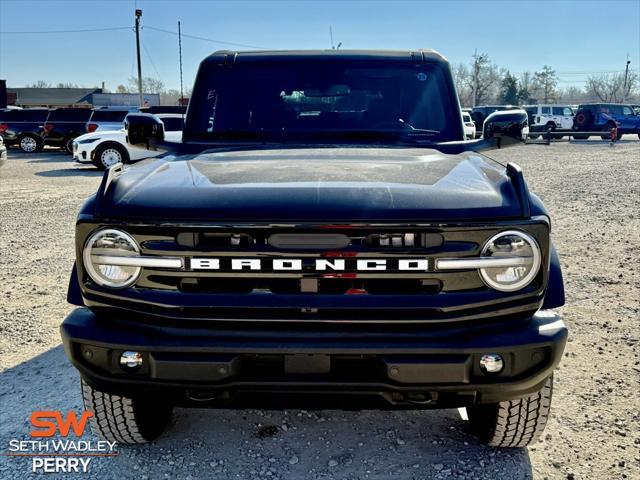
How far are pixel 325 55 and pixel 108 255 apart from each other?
2.14 metres

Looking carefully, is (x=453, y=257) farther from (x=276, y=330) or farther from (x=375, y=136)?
(x=375, y=136)

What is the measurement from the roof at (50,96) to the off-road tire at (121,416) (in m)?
82.0

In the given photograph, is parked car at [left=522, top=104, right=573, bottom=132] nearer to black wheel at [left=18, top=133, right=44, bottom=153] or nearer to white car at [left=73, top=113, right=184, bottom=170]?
white car at [left=73, top=113, right=184, bottom=170]

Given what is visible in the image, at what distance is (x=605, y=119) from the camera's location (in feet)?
99.5

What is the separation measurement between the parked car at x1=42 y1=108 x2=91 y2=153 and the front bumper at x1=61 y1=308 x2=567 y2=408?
22.2 metres

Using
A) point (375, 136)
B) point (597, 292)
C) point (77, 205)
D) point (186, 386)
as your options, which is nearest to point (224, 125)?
point (375, 136)

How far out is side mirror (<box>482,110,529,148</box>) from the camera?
355 centimetres

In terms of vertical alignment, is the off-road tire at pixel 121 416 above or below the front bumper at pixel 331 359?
below

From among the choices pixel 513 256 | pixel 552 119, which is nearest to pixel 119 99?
pixel 552 119

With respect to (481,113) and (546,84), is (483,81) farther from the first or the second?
(481,113)

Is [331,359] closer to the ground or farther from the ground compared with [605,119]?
closer to the ground

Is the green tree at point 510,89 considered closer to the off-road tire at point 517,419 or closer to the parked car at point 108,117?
the parked car at point 108,117

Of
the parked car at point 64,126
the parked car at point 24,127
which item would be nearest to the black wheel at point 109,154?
the parked car at point 64,126

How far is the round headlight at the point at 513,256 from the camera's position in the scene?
2.24 metres
